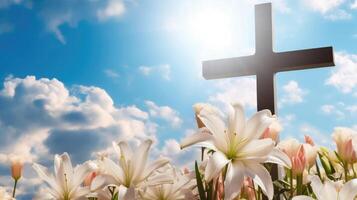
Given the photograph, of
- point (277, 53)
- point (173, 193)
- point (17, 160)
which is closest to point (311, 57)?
point (277, 53)

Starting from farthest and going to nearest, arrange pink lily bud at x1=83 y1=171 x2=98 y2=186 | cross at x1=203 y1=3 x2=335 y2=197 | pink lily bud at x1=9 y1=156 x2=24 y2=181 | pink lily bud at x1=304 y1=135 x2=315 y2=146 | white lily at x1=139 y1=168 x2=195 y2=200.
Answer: cross at x1=203 y1=3 x2=335 y2=197, pink lily bud at x1=9 y1=156 x2=24 y2=181, pink lily bud at x1=304 y1=135 x2=315 y2=146, pink lily bud at x1=83 y1=171 x2=98 y2=186, white lily at x1=139 y1=168 x2=195 y2=200

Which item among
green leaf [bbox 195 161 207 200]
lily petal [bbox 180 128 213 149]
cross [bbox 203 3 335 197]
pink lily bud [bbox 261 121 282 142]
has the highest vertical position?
cross [bbox 203 3 335 197]

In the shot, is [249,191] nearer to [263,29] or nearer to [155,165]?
[155,165]

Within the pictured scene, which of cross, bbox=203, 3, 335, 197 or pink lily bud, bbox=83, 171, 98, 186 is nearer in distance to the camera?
pink lily bud, bbox=83, 171, 98, 186

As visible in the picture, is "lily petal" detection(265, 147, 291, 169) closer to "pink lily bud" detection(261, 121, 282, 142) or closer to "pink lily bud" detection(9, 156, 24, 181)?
"pink lily bud" detection(261, 121, 282, 142)

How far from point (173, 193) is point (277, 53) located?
3378 mm

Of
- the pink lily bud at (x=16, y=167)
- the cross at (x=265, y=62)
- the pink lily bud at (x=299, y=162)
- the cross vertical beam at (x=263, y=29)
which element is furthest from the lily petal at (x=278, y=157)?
the cross vertical beam at (x=263, y=29)

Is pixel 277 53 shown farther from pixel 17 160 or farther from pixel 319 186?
pixel 319 186

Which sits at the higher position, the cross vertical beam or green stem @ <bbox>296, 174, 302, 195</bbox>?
the cross vertical beam

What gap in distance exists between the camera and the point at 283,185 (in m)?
1.79

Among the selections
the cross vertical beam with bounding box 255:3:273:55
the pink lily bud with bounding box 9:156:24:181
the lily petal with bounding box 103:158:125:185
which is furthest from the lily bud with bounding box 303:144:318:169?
the cross vertical beam with bounding box 255:3:273:55

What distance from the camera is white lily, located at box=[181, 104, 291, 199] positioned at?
1323 millimetres

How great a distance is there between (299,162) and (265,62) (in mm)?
3161

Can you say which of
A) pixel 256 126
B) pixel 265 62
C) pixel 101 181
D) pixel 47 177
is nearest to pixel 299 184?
pixel 256 126
